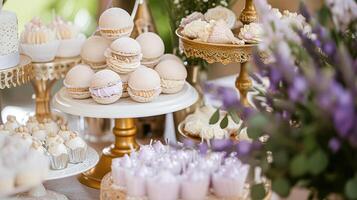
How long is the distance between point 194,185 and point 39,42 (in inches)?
39.3

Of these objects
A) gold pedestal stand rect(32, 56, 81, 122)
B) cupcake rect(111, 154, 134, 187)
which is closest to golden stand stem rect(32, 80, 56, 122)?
gold pedestal stand rect(32, 56, 81, 122)

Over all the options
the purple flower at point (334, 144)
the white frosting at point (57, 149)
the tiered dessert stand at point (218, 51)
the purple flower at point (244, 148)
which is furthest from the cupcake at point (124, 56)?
the purple flower at point (334, 144)

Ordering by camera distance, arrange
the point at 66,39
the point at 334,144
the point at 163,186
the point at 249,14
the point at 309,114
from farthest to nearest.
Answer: the point at 66,39, the point at 249,14, the point at 163,186, the point at 309,114, the point at 334,144

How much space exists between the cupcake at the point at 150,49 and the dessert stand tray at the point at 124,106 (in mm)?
113

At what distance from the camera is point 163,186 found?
1403 millimetres

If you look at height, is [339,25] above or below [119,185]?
above

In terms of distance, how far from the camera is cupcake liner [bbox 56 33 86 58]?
7.57 ft

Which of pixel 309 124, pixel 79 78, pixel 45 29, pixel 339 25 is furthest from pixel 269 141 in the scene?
pixel 45 29

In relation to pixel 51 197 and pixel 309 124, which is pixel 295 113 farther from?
pixel 51 197

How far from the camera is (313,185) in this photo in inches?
47.3

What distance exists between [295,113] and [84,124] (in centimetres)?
149

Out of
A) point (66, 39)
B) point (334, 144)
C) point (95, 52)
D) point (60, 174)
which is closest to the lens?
point (334, 144)

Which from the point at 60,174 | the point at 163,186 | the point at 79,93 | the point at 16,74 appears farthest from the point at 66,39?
the point at 163,186

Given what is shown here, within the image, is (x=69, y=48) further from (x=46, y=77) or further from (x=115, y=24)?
(x=115, y=24)
